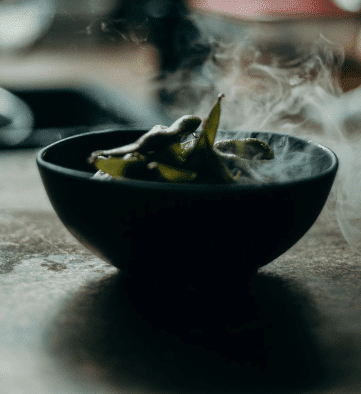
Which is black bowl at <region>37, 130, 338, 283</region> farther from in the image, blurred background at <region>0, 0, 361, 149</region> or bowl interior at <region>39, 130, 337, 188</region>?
blurred background at <region>0, 0, 361, 149</region>

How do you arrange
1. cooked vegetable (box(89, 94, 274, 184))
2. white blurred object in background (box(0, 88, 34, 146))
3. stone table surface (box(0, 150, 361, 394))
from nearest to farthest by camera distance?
stone table surface (box(0, 150, 361, 394)), cooked vegetable (box(89, 94, 274, 184)), white blurred object in background (box(0, 88, 34, 146))

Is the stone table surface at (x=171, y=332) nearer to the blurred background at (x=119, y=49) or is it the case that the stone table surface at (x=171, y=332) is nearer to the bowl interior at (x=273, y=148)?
the bowl interior at (x=273, y=148)

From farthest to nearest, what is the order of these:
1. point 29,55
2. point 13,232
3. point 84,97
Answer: point 29,55 < point 84,97 < point 13,232

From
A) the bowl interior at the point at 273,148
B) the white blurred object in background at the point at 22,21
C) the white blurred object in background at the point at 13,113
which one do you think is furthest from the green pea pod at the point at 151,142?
the white blurred object in background at the point at 22,21

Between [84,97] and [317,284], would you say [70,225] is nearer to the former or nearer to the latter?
[317,284]

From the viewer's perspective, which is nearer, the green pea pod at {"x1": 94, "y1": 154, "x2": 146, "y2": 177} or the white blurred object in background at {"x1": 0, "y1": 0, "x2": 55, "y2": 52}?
the green pea pod at {"x1": 94, "y1": 154, "x2": 146, "y2": 177}

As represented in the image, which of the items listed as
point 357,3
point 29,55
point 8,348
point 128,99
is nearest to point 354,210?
point 8,348

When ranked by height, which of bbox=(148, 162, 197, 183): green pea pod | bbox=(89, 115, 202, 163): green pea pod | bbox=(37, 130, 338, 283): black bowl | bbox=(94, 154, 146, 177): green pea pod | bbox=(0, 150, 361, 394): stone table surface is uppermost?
bbox=(89, 115, 202, 163): green pea pod

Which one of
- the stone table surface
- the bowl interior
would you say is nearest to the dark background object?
the bowl interior
